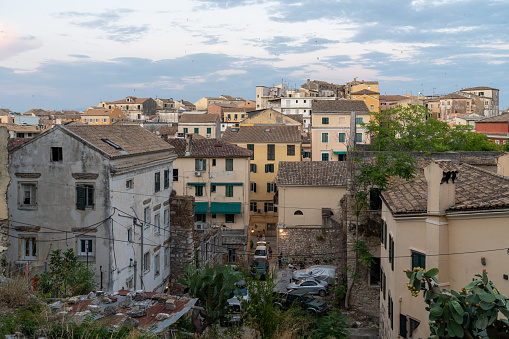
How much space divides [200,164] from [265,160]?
36.6 ft

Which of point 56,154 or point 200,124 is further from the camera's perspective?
point 200,124

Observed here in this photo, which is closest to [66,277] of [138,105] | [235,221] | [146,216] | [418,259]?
[146,216]

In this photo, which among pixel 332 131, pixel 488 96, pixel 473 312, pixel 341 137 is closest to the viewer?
pixel 473 312

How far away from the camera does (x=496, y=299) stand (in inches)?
372

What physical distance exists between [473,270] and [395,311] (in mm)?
4141

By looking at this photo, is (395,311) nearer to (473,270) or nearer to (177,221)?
(473,270)

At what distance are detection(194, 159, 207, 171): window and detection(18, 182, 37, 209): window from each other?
21402mm

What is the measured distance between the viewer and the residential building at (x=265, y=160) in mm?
52031

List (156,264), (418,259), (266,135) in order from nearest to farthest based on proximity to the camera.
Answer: (418,259) → (156,264) → (266,135)

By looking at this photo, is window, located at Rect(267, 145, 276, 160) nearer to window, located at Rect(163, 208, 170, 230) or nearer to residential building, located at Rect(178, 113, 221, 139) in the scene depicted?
residential building, located at Rect(178, 113, 221, 139)

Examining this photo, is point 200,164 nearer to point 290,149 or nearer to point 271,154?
point 271,154

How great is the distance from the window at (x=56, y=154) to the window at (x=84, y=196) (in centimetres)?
169

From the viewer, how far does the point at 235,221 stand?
44906mm

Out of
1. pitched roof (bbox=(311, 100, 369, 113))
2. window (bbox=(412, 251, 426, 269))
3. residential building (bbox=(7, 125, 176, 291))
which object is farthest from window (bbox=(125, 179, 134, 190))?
pitched roof (bbox=(311, 100, 369, 113))
